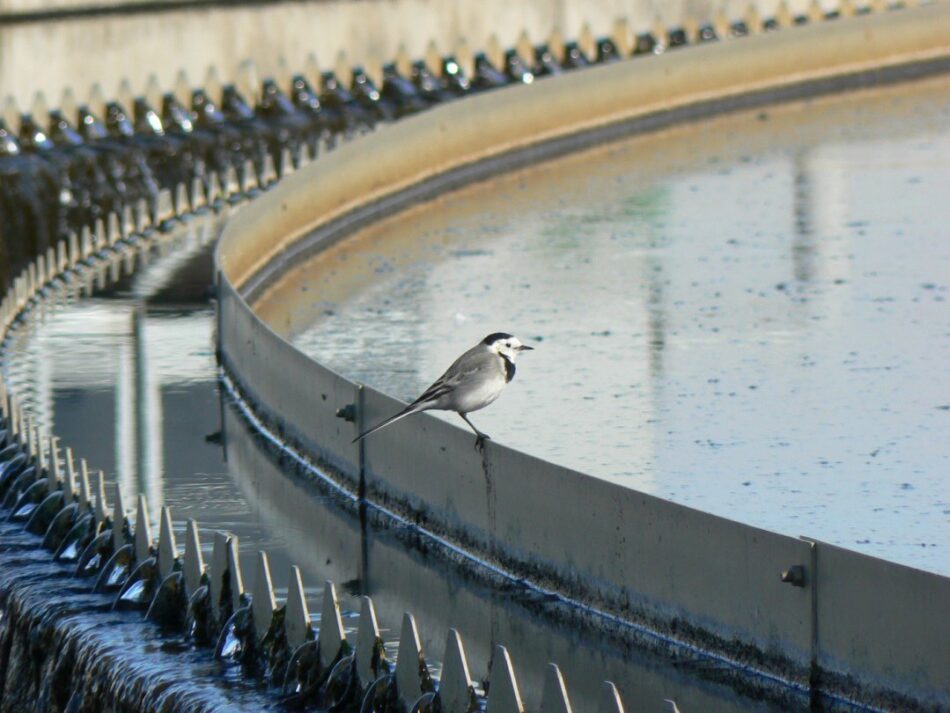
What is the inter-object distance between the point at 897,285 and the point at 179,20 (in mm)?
20531

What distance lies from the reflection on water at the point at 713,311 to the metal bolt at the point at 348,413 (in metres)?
2.16

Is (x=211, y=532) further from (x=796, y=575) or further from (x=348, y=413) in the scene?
(x=796, y=575)

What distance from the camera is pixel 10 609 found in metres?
15.2

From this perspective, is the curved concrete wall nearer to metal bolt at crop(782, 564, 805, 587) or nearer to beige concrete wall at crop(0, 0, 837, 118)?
metal bolt at crop(782, 564, 805, 587)

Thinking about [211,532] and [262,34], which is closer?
[211,532]

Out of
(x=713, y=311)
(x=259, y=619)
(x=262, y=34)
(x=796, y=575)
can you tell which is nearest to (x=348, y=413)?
(x=259, y=619)

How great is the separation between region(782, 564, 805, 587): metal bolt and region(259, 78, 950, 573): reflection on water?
301 cm

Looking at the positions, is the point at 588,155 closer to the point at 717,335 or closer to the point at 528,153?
the point at 528,153

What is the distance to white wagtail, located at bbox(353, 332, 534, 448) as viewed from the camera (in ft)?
46.1

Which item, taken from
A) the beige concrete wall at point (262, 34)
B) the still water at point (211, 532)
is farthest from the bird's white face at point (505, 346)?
the beige concrete wall at point (262, 34)

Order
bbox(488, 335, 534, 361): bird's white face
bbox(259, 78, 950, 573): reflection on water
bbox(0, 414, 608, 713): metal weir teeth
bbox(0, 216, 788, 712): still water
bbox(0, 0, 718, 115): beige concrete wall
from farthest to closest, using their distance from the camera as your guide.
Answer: bbox(0, 0, 718, 115): beige concrete wall, bbox(259, 78, 950, 573): reflection on water, bbox(488, 335, 534, 361): bird's white face, bbox(0, 216, 788, 712): still water, bbox(0, 414, 608, 713): metal weir teeth

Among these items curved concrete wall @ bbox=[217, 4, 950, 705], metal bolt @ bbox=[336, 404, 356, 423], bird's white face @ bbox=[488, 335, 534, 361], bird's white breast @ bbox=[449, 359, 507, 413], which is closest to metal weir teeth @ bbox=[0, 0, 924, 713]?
curved concrete wall @ bbox=[217, 4, 950, 705]

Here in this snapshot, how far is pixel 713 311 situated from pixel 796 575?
12.5m

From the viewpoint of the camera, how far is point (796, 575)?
11.7m
